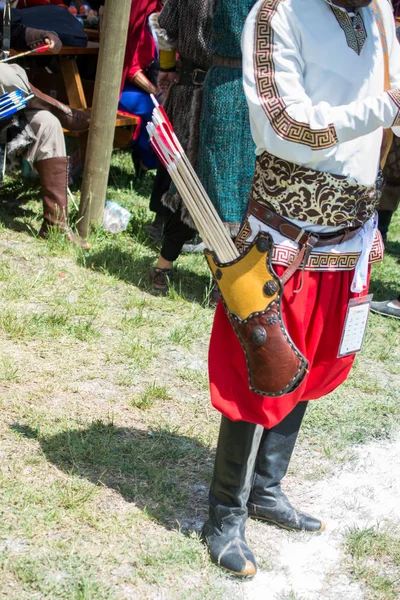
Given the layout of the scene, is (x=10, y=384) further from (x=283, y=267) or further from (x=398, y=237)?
(x=398, y=237)

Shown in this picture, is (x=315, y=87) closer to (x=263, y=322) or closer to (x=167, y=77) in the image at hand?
(x=263, y=322)

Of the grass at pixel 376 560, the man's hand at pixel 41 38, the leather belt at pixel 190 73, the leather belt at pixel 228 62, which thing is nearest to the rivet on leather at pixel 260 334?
the grass at pixel 376 560

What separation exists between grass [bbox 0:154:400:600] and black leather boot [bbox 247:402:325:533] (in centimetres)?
16

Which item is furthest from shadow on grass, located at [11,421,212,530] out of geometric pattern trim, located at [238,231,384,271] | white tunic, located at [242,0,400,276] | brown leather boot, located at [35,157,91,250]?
brown leather boot, located at [35,157,91,250]

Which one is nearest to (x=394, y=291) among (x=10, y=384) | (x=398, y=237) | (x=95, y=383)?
(x=398, y=237)

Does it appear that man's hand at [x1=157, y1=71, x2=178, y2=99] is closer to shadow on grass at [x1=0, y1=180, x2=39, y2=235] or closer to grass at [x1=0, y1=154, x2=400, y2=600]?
grass at [x1=0, y1=154, x2=400, y2=600]

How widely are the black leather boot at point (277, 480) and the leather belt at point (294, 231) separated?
609 millimetres

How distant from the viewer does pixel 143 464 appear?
292cm

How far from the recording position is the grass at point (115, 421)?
240 centimetres

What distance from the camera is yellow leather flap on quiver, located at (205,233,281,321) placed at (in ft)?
7.01

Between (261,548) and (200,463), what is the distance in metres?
0.48

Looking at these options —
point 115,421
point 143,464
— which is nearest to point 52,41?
point 115,421

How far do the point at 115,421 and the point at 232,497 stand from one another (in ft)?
2.79

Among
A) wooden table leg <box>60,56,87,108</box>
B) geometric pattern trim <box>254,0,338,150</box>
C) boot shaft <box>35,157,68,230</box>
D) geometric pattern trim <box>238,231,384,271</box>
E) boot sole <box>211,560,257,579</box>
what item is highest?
geometric pattern trim <box>254,0,338,150</box>
